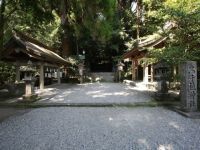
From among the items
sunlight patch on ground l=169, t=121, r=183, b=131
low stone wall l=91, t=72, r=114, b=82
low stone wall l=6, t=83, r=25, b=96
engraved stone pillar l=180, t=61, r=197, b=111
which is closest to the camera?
sunlight patch on ground l=169, t=121, r=183, b=131

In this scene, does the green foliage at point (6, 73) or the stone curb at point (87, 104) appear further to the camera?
the green foliage at point (6, 73)

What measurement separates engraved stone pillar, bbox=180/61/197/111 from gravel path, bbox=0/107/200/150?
0.59m

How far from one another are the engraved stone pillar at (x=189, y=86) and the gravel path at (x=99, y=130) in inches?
23.3

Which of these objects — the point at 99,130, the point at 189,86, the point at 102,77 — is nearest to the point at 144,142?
the point at 99,130

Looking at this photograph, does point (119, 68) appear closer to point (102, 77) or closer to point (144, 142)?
point (102, 77)

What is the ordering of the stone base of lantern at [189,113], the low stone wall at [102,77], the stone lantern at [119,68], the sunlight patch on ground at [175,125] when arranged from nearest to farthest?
the sunlight patch on ground at [175,125], the stone base of lantern at [189,113], the stone lantern at [119,68], the low stone wall at [102,77]

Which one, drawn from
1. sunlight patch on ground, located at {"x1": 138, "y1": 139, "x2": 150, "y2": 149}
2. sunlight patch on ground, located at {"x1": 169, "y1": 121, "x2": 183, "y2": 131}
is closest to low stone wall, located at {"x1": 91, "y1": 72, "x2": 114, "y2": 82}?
sunlight patch on ground, located at {"x1": 169, "y1": 121, "x2": 183, "y2": 131}

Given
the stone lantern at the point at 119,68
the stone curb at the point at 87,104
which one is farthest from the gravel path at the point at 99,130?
the stone lantern at the point at 119,68

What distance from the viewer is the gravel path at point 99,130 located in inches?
220

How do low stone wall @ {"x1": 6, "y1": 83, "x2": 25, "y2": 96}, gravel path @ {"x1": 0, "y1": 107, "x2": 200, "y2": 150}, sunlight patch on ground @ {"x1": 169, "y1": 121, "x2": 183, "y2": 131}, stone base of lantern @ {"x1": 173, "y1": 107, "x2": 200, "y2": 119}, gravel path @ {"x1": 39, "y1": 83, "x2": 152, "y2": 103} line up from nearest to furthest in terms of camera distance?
1. gravel path @ {"x1": 0, "y1": 107, "x2": 200, "y2": 150}
2. sunlight patch on ground @ {"x1": 169, "y1": 121, "x2": 183, "y2": 131}
3. stone base of lantern @ {"x1": 173, "y1": 107, "x2": 200, "y2": 119}
4. gravel path @ {"x1": 39, "y1": 83, "x2": 152, "y2": 103}
5. low stone wall @ {"x1": 6, "y1": 83, "x2": 25, "y2": 96}

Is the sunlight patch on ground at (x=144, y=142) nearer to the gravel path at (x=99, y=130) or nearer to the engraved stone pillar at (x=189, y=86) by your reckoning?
the gravel path at (x=99, y=130)

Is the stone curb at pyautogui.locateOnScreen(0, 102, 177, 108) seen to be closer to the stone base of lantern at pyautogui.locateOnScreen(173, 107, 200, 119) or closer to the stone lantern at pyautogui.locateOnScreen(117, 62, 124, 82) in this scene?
the stone base of lantern at pyautogui.locateOnScreen(173, 107, 200, 119)

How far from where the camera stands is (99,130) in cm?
692

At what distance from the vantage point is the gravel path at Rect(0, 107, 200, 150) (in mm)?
5586
